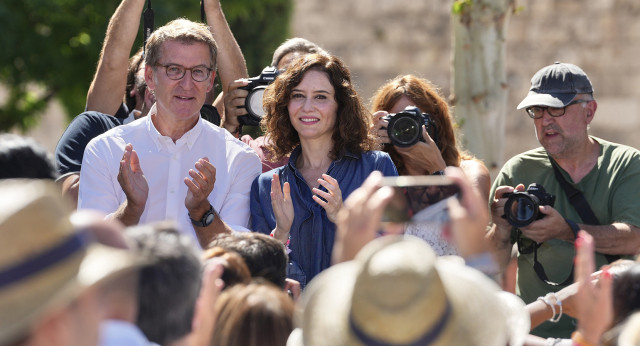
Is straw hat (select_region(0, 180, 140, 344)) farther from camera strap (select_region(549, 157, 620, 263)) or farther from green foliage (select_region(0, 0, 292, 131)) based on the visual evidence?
green foliage (select_region(0, 0, 292, 131))

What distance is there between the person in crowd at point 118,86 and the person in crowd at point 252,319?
6.68ft

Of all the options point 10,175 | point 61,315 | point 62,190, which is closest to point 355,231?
point 61,315

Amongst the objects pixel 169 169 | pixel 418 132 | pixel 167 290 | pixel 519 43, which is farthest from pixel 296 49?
pixel 519 43

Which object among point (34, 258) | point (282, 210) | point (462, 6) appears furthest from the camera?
point (462, 6)

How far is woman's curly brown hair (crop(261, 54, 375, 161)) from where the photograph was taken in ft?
13.6

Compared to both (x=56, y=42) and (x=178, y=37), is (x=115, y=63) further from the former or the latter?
(x=56, y=42)

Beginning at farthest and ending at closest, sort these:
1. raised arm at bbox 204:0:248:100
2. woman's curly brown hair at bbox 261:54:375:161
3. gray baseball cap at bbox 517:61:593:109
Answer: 1. raised arm at bbox 204:0:248:100
2. gray baseball cap at bbox 517:61:593:109
3. woman's curly brown hair at bbox 261:54:375:161

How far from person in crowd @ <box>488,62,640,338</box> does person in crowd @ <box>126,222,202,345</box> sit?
2.20 metres

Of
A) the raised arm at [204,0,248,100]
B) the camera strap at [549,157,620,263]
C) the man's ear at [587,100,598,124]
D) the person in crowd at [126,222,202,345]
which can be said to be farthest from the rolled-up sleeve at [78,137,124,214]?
the man's ear at [587,100,598,124]

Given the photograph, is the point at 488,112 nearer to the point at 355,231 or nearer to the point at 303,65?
the point at 303,65

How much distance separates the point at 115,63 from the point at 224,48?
64 cm

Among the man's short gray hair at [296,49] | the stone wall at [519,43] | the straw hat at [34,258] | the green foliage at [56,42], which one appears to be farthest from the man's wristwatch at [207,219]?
the stone wall at [519,43]

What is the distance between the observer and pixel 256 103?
466 cm

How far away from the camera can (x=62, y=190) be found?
14.5 ft
